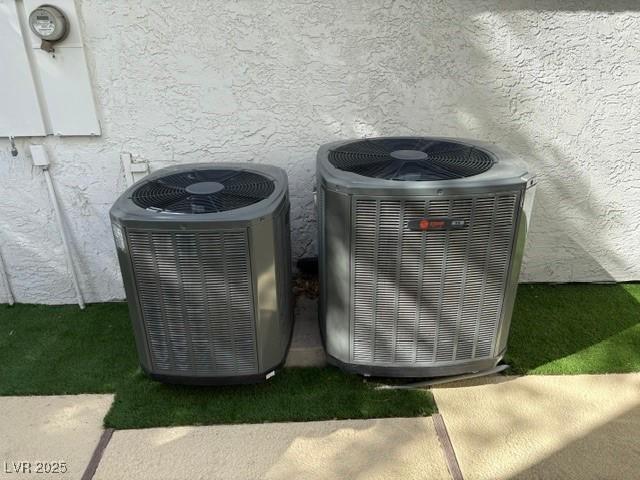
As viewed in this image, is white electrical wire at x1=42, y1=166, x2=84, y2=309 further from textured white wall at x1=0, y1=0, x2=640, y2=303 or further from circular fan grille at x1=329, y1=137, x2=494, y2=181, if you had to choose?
circular fan grille at x1=329, y1=137, x2=494, y2=181

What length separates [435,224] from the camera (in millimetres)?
2084

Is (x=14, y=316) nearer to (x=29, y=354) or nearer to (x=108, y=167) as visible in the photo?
(x=29, y=354)

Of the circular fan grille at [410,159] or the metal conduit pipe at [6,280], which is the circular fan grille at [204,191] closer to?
the circular fan grille at [410,159]

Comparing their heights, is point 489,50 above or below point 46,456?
above

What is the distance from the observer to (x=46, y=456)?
7.02ft

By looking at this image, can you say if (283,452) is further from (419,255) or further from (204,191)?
(204,191)

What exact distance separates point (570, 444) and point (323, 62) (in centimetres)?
244

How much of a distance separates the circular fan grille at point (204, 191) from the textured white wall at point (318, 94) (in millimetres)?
485

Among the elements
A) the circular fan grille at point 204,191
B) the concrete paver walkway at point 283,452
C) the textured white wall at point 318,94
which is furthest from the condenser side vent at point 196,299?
the textured white wall at point 318,94

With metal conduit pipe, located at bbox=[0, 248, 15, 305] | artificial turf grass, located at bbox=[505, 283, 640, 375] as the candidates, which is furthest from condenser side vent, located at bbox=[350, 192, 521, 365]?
metal conduit pipe, located at bbox=[0, 248, 15, 305]

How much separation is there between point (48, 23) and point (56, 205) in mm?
1099

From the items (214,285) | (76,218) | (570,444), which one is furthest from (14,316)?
(570,444)

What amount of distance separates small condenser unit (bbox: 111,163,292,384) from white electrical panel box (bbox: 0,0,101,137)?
81 centimetres

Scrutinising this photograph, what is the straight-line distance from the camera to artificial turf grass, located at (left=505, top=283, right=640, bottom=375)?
8.74 ft
